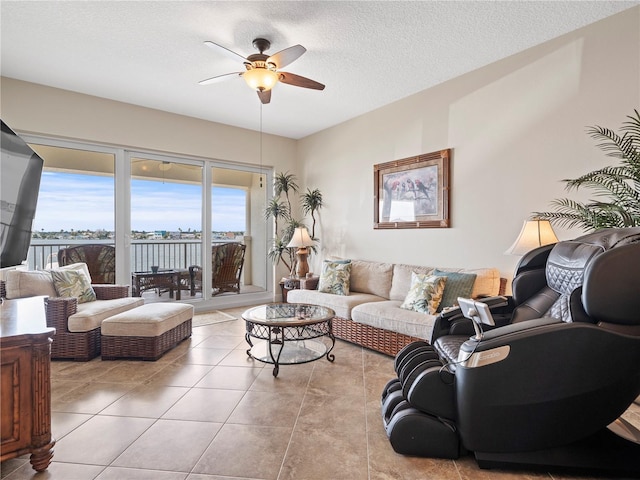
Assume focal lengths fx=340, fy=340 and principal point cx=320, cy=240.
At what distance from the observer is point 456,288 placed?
3.30m

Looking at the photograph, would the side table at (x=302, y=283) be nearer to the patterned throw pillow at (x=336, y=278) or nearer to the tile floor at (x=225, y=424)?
the patterned throw pillow at (x=336, y=278)

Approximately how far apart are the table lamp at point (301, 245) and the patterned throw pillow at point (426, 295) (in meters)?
2.02

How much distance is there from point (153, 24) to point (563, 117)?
3569 millimetres

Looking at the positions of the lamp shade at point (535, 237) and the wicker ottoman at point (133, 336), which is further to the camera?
the wicker ottoman at point (133, 336)

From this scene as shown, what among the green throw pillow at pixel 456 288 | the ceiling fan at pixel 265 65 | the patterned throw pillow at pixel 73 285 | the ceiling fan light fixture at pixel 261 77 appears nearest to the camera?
the ceiling fan at pixel 265 65

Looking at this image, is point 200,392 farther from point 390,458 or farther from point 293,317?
point 390,458

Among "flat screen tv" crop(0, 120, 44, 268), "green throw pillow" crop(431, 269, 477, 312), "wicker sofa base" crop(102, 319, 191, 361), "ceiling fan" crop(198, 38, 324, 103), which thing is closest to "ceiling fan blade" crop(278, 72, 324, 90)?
"ceiling fan" crop(198, 38, 324, 103)

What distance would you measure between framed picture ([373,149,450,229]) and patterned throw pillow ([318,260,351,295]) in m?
0.79

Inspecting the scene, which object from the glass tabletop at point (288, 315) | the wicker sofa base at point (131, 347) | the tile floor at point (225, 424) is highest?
the glass tabletop at point (288, 315)

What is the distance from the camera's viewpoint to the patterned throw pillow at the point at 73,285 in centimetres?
344

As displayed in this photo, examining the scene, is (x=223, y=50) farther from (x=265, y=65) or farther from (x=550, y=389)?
A: (x=550, y=389)

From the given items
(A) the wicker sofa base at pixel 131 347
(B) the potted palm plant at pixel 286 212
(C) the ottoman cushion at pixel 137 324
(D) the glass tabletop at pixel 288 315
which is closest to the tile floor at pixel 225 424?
(A) the wicker sofa base at pixel 131 347

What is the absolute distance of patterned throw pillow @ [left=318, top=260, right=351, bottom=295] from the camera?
4.28 metres

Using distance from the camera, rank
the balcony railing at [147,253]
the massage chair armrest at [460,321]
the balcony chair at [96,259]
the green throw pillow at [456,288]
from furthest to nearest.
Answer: the balcony chair at [96,259]
the balcony railing at [147,253]
the green throw pillow at [456,288]
the massage chair armrest at [460,321]
